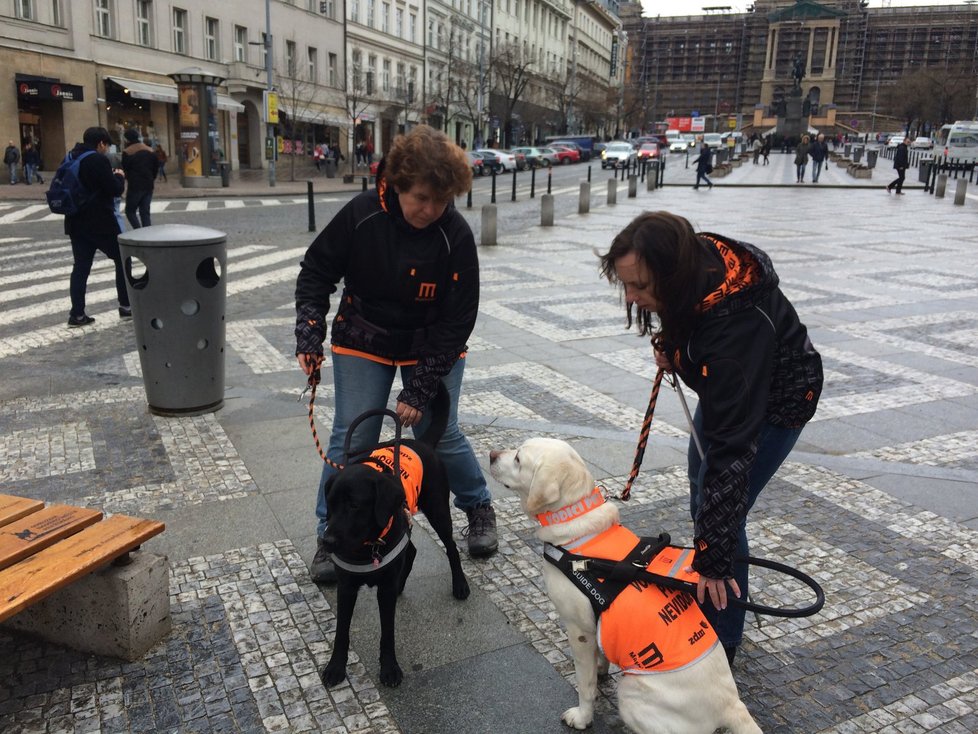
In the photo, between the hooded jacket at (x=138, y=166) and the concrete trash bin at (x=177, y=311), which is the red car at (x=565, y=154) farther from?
the concrete trash bin at (x=177, y=311)

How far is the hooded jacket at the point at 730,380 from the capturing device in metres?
2.39

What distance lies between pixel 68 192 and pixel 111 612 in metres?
6.25

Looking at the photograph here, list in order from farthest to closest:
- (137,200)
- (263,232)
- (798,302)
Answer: (263,232) → (137,200) → (798,302)

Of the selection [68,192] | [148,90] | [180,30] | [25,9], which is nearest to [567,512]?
[68,192]

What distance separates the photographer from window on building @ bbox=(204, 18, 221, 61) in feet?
129

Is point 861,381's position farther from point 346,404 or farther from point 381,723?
point 381,723

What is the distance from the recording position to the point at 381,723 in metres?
2.83

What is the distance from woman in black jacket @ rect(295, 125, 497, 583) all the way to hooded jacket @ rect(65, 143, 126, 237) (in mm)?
5630

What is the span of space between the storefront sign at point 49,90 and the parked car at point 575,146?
30954 mm

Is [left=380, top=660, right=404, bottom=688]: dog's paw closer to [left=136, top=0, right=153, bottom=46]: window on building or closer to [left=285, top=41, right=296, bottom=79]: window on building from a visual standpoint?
[left=136, top=0, right=153, bottom=46]: window on building

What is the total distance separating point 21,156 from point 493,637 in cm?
3236

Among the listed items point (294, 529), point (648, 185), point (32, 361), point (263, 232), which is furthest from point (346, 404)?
point (648, 185)

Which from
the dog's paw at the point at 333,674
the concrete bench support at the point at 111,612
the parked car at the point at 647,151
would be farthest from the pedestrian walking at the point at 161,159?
the parked car at the point at 647,151

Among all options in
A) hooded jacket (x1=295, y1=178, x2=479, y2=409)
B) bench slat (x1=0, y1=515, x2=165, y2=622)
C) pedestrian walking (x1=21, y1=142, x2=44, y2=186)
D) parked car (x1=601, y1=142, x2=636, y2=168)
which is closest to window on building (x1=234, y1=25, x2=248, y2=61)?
pedestrian walking (x1=21, y1=142, x2=44, y2=186)
